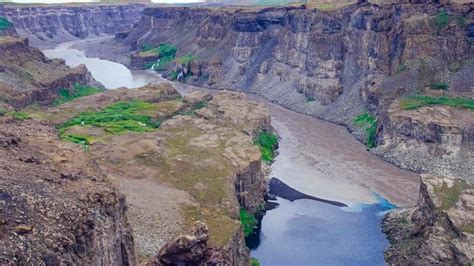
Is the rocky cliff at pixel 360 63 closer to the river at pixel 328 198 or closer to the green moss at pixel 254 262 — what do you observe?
the river at pixel 328 198

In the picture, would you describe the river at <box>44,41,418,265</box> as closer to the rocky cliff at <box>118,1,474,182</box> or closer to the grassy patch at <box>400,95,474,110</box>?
the rocky cliff at <box>118,1,474,182</box>

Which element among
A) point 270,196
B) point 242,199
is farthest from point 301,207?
point 242,199

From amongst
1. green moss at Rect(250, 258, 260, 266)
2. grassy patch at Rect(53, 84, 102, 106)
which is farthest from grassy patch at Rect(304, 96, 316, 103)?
green moss at Rect(250, 258, 260, 266)

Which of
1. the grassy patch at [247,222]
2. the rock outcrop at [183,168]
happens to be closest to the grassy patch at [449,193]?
the grassy patch at [247,222]

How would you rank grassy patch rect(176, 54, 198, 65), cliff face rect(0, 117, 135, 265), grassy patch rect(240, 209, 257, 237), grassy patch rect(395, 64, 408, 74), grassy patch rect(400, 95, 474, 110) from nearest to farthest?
1. cliff face rect(0, 117, 135, 265)
2. grassy patch rect(240, 209, 257, 237)
3. grassy patch rect(400, 95, 474, 110)
4. grassy patch rect(395, 64, 408, 74)
5. grassy patch rect(176, 54, 198, 65)

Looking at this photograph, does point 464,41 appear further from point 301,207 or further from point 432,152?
point 301,207

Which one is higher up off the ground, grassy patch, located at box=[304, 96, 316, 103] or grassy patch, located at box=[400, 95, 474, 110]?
grassy patch, located at box=[400, 95, 474, 110]

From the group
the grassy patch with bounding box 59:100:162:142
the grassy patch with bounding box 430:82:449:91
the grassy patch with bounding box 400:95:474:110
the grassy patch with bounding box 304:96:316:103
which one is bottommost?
the grassy patch with bounding box 304:96:316:103
